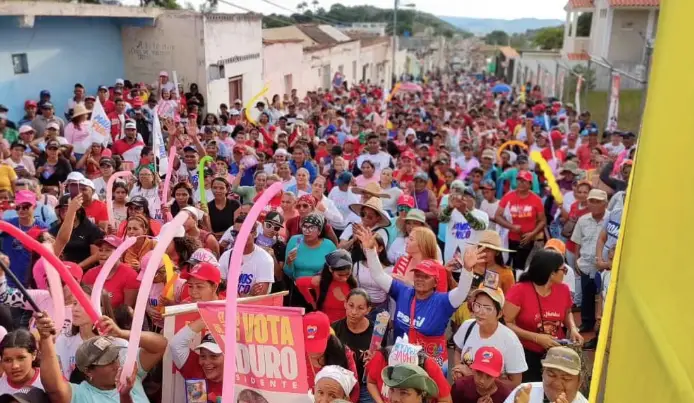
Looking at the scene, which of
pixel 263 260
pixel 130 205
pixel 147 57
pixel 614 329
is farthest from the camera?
pixel 147 57

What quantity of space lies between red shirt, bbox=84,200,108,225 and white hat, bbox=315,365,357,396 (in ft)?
12.2

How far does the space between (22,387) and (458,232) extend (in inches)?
176

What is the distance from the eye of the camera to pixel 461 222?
263 inches

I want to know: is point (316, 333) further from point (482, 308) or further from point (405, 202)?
point (405, 202)

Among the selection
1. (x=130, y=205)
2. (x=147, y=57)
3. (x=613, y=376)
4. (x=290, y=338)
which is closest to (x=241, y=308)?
(x=290, y=338)

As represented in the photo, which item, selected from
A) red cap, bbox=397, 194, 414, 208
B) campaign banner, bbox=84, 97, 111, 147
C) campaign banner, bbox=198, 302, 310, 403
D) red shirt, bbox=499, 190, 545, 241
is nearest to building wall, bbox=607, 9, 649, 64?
red shirt, bbox=499, 190, 545, 241

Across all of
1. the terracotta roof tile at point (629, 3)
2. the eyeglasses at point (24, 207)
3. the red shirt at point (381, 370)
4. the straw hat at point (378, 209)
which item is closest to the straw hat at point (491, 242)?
the straw hat at point (378, 209)

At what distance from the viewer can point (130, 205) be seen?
237 inches

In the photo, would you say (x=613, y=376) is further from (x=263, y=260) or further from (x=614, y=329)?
(x=263, y=260)

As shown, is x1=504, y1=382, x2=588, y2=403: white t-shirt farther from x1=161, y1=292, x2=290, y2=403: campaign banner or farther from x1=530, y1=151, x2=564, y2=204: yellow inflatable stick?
x1=530, y1=151, x2=564, y2=204: yellow inflatable stick

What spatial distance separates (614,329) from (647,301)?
127 millimetres

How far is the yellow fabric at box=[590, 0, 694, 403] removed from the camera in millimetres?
771

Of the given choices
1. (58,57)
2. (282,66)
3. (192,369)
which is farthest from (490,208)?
(282,66)

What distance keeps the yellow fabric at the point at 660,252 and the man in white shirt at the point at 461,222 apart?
562cm
